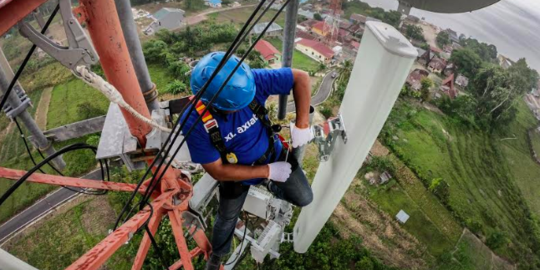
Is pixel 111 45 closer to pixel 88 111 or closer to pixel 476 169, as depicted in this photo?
pixel 88 111

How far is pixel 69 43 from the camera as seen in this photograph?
65.9 inches

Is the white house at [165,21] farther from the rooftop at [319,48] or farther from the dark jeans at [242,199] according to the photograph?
the dark jeans at [242,199]

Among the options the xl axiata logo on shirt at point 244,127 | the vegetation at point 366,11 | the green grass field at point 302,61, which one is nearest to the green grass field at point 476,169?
the green grass field at point 302,61

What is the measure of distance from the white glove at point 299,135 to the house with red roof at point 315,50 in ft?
76.3

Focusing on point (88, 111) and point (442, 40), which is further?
point (442, 40)

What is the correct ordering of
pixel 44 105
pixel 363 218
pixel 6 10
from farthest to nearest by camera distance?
pixel 44 105, pixel 363 218, pixel 6 10

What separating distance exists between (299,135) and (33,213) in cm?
1059

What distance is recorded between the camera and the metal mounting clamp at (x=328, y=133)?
3146mm

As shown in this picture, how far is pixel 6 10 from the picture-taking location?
1324 mm

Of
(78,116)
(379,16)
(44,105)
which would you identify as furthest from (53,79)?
(379,16)

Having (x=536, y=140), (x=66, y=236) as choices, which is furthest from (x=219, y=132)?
(x=536, y=140)

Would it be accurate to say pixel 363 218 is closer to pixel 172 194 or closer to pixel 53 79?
pixel 172 194

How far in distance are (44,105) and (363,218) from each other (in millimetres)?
17163

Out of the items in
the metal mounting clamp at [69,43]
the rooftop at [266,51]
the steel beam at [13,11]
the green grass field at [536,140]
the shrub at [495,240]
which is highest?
the steel beam at [13,11]
